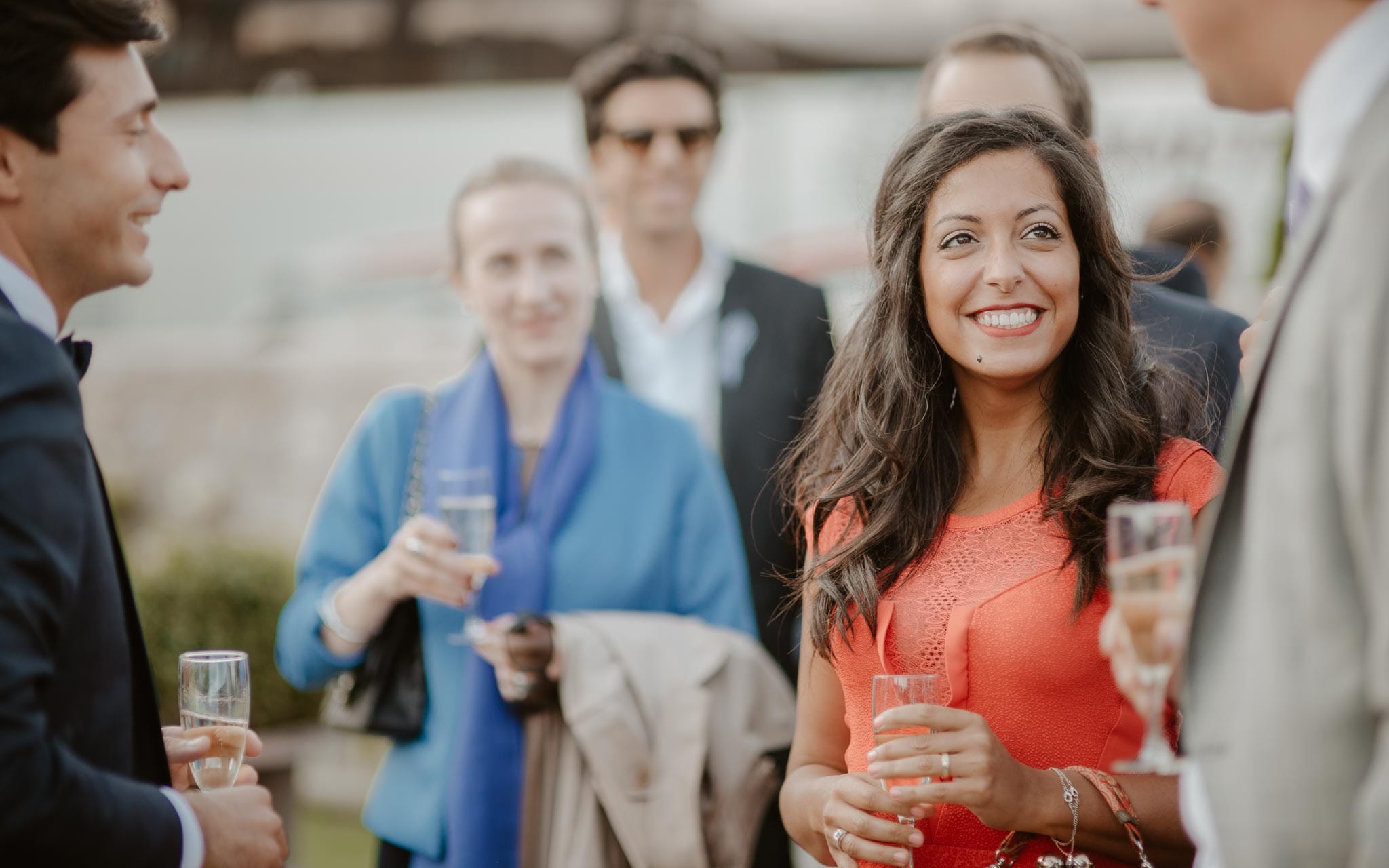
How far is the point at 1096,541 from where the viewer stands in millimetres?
2264

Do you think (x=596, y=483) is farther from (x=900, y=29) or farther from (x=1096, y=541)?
(x=900, y=29)

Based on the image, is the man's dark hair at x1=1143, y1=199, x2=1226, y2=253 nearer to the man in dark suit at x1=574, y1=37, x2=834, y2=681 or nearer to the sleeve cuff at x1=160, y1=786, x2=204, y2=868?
the man in dark suit at x1=574, y1=37, x2=834, y2=681

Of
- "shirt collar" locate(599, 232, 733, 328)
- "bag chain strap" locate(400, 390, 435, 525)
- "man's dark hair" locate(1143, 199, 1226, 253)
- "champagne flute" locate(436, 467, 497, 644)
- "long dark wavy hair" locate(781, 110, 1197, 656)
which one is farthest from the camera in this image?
"man's dark hair" locate(1143, 199, 1226, 253)

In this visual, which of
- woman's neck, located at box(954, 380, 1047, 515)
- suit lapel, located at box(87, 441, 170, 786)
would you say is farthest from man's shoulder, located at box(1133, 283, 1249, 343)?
suit lapel, located at box(87, 441, 170, 786)

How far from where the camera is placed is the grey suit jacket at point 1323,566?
138 cm

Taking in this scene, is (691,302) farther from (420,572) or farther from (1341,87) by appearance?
(1341,87)

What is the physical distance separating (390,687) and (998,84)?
2.11 metres

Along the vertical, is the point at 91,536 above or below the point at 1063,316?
below

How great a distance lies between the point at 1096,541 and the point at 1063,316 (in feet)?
1.40

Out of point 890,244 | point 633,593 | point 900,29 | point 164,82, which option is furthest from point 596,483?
point 900,29

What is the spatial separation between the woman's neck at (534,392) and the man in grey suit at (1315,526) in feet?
7.71

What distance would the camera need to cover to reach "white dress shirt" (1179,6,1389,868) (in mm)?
1501

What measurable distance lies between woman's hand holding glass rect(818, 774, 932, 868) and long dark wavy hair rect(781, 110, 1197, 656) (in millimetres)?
301

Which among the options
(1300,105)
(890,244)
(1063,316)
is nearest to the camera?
(1300,105)
